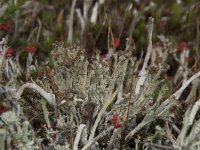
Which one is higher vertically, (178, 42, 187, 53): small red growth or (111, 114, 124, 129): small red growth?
(178, 42, 187, 53): small red growth

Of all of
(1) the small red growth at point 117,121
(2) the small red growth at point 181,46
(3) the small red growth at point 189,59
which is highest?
(2) the small red growth at point 181,46

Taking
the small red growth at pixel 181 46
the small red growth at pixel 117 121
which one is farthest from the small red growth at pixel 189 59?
the small red growth at pixel 117 121

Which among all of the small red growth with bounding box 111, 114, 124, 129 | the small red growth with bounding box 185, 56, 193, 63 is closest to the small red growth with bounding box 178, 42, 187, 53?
the small red growth with bounding box 185, 56, 193, 63

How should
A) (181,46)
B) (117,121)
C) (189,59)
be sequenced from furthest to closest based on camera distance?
(181,46), (189,59), (117,121)

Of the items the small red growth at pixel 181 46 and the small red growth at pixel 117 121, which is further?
the small red growth at pixel 181 46

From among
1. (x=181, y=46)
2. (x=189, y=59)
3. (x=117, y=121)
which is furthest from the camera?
(x=181, y=46)

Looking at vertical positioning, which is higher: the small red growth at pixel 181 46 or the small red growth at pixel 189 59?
the small red growth at pixel 181 46

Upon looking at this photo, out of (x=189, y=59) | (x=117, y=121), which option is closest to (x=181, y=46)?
(x=189, y=59)

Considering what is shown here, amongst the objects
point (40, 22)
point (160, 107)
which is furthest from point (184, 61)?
point (40, 22)

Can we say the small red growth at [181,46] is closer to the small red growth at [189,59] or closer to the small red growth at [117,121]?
the small red growth at [189,59]

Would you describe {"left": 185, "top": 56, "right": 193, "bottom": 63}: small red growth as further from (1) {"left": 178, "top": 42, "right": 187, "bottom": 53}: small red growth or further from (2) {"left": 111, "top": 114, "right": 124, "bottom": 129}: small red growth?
(2) {"left": 111, "top": 114, "right": 124, "bottom": 129}: small red growth

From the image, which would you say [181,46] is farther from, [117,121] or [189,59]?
[117,121]

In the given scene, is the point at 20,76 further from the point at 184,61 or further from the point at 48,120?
the point at 184,61
